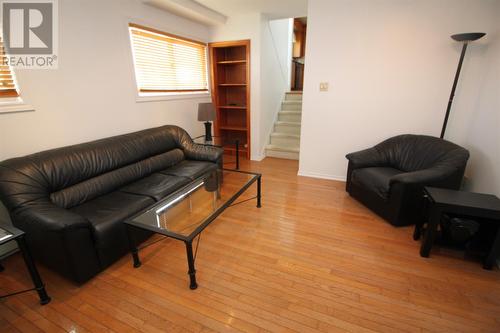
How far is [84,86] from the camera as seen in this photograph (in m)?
2.40

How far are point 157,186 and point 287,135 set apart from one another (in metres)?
3.00

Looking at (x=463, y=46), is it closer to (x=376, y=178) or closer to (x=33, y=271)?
(x=376, y=178)

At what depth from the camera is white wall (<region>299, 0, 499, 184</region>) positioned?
2.64 meters

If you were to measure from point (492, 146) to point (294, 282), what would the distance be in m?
2.39

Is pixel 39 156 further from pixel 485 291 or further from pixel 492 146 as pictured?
pixel 492 146

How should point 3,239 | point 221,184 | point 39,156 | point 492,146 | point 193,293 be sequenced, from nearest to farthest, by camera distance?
1. point 3,239
2. point 193,293
3. point 39,156
4. point 492,146
5. point 221,184

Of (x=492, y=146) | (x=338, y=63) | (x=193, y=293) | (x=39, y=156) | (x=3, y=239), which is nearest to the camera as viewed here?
(x=3, y=239)

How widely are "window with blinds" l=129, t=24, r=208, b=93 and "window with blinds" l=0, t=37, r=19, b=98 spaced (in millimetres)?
1290

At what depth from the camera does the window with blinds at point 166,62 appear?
10.0ft

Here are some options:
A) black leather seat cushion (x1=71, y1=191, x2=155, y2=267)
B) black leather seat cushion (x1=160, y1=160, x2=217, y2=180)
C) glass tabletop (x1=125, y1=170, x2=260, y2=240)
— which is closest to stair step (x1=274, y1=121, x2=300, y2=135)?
black leather seat cushion (x1=160, y1=160, x2=217, y2=180)

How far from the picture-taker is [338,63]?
3129 mm

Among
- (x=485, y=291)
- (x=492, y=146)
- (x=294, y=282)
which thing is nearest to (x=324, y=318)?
(x=294, y=282)

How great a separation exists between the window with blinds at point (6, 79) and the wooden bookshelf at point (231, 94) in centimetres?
293

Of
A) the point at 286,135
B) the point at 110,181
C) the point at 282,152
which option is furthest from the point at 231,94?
the point at 110,181
